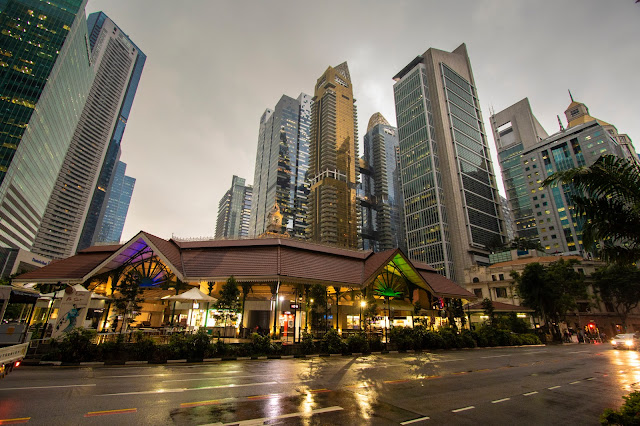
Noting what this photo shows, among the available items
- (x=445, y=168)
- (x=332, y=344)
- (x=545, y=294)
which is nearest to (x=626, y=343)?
(x=545, y=294)

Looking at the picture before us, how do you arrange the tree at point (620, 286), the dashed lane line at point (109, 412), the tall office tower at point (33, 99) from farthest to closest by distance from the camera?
the tall office tower at point (33, 99), the tree at point (620, 286), the dashed lane line at point (109, 412)

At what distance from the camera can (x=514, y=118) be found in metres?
175

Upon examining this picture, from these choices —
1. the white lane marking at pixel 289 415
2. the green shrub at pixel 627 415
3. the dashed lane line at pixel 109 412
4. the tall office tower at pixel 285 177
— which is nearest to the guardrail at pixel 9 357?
the dashed lane line at pixel 109 412

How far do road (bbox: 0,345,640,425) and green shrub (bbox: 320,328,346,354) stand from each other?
7.07m

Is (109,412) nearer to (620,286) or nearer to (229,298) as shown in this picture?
(229,298)

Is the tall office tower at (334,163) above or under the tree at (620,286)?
above

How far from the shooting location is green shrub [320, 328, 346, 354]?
21328 millimetres

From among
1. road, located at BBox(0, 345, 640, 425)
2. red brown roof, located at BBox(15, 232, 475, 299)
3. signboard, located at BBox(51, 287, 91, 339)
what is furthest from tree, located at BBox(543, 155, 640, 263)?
signboard, located at BBox(51, 287, 91, 339)

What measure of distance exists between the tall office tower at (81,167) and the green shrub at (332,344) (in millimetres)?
188308

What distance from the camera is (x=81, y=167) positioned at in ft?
563

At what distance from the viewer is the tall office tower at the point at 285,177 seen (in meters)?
174

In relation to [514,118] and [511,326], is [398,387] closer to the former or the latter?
[511,326]

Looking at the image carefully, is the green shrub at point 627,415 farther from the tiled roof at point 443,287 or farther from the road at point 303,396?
the tiled roof at point 443,287

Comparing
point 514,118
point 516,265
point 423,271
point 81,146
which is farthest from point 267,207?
point 514,118
